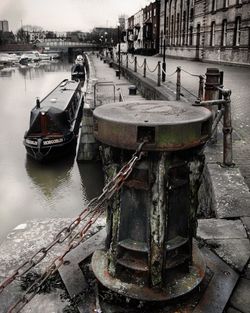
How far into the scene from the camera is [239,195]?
491 centimetres

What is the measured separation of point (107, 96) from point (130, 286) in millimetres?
17045

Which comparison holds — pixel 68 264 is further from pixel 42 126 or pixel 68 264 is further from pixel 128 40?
pixel 128 40

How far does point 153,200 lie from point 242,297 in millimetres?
1250

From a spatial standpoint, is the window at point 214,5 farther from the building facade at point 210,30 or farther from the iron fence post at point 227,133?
the iron fence post at point 227,133

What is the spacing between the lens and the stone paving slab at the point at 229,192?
4582mm

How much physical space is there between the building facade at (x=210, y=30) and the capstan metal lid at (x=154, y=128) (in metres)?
17.1

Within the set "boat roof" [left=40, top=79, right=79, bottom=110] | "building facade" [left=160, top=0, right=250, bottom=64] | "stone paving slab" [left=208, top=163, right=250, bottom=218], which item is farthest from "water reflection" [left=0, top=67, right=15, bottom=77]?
"stone paving slab" [left=208, top=163, right=250, bottom=218]

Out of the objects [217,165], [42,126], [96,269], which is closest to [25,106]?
[42,126]

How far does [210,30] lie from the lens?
31656 millimetres

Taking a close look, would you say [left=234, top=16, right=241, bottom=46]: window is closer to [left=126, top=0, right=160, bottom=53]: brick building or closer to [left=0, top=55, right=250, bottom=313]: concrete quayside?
[left=0, top=55, right=250, bottom=313]: concrete quayside

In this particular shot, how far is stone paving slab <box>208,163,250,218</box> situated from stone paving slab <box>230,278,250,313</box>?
48.6 inches

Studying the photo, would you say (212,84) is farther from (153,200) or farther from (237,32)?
(237,32)

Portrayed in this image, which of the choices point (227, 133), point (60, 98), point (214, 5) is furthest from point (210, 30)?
point (227, 133)

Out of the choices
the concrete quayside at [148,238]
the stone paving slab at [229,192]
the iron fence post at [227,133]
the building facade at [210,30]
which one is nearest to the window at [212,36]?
the building facade at [210,30]
